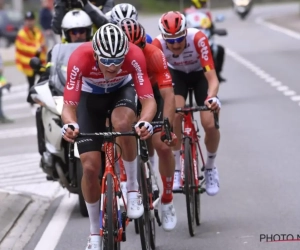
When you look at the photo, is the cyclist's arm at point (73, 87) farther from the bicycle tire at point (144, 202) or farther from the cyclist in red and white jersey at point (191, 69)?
the cyclist in red and white jersey at point (191, 69)

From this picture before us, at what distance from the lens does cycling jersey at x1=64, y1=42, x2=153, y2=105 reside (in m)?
7.68

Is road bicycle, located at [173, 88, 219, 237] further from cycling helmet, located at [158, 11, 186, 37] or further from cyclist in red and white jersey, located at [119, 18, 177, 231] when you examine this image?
cycling helmet, located at [158, 11, 186, 37]

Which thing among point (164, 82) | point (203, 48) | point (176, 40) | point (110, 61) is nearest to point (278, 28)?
point (203, 48)

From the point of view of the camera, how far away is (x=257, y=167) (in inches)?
484

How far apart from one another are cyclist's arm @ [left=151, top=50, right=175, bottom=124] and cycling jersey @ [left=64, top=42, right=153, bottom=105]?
0.53 m

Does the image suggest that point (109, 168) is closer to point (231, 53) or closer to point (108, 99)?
point (108, 99)

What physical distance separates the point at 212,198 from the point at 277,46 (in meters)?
22.7

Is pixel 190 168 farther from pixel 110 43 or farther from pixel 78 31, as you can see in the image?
pixel 78 31

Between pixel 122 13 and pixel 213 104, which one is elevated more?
pixel 122 13

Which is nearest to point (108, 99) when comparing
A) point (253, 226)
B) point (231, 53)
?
point (253, 226)

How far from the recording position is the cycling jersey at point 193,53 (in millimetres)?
9594

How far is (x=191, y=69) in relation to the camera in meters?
10.1

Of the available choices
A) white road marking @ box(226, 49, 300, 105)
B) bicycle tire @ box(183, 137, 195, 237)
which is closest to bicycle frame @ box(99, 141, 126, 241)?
bicycle tire @ box(183, 137, 195, 237)

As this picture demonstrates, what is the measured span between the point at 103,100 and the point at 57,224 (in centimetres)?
224
